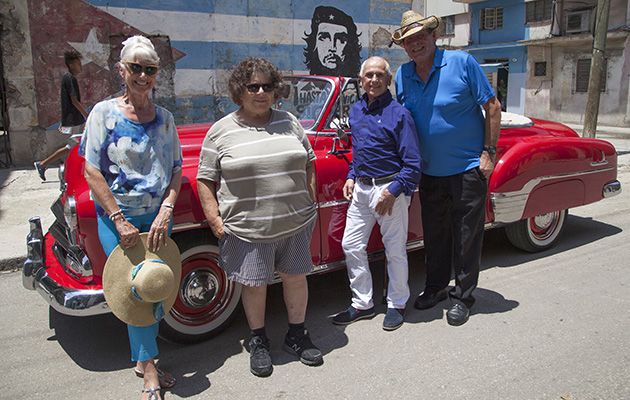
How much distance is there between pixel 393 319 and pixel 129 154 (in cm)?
203

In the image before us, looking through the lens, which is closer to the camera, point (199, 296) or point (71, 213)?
point (71, 213)

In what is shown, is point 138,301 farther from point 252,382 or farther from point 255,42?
point 255,42

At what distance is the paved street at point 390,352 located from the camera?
10.2 ft

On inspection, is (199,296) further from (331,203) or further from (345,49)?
(345,49)

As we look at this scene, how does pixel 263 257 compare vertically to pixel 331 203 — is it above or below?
below

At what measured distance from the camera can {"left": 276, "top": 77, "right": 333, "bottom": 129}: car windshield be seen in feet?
13.8

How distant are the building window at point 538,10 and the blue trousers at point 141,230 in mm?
26041

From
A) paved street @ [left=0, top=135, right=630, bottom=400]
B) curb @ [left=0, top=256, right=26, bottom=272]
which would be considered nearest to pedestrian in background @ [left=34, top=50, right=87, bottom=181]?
curb @ [left=0, top=256, right=26, bottom=272]

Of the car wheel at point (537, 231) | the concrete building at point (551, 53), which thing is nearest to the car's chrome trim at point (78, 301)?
the car wheel at point (537, 231)

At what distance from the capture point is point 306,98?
14.3 ft

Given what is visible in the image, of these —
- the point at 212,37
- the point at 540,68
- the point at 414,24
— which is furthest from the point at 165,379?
the point at 540,68

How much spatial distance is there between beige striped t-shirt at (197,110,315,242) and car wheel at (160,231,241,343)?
45 cm

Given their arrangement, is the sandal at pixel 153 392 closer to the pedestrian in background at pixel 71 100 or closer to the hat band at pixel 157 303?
the hat band at pixel 157 303

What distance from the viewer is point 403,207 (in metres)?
3.81
